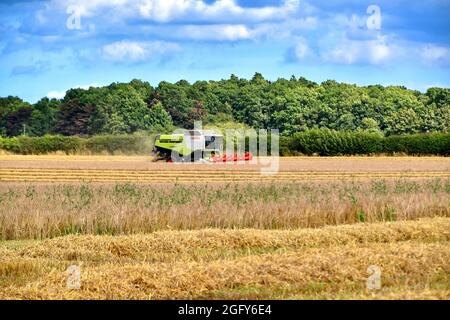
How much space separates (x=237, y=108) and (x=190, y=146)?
31.8 metres

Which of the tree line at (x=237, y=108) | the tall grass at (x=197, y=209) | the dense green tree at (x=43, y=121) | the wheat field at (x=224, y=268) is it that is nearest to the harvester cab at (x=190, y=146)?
the tree line at (x=237, y=108)

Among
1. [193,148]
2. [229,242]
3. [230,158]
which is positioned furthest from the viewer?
[193,148]

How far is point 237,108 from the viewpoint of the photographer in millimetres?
74188

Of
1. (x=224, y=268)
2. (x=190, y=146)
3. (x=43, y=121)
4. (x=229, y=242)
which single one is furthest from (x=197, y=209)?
(x=43, y=121)

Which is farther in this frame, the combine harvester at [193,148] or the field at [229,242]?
the combine harvester at [193,148]

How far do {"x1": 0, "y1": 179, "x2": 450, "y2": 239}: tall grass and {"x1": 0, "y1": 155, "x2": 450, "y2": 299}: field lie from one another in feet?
0.09

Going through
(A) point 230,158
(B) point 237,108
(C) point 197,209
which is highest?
(B) point 237,108

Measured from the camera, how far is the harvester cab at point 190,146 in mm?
42562

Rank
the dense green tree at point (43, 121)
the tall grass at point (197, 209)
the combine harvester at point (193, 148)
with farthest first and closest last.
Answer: the dense green tree at point (43, 121)
the combine harvester at point (193, 148)
the tall grass at point (197, 209)

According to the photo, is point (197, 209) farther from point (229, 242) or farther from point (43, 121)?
point (43, 121)

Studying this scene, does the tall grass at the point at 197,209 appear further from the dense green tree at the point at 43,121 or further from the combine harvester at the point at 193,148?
the dense green tree at the point at 43,121

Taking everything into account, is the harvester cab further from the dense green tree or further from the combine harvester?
the dense green tree


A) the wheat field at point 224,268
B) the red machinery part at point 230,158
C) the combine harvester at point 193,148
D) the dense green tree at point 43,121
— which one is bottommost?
the wheat field at point 224,268
